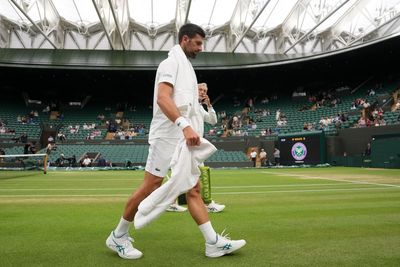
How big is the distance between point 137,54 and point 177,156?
41.8m

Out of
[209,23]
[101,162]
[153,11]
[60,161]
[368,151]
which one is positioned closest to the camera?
[368,151]

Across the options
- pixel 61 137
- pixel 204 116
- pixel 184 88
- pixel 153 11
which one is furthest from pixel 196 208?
pixel 153 11

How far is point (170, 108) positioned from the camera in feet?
10.7

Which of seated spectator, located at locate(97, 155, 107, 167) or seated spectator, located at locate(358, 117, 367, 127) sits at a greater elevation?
seated spectator, located at locate(358, 117, 367, 127)

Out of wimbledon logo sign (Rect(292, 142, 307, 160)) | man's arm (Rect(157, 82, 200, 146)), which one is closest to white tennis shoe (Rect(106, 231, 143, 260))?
man's arm (Rect(157, 82, 200, 146))

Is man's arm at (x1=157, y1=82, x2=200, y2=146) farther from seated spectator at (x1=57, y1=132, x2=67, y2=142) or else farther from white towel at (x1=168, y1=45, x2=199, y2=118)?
seated spectator at (x1=57, y1=132, x2=67, y2=142)

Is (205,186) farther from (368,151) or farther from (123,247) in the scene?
(368,151)

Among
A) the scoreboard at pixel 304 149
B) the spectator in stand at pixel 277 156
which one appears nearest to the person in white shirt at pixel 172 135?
the scoreboard at pixel 304 149

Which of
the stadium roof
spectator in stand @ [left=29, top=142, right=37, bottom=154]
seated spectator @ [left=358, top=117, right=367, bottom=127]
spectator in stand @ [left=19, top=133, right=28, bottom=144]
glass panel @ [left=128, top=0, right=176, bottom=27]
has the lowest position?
spectator in stand @ [left=29, top=142, right=37, bottom=154]

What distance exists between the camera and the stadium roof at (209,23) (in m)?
32.1

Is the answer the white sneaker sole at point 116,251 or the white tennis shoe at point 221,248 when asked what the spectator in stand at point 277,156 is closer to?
the white tennis shoe at point 221,248

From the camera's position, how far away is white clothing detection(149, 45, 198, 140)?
3.45 meters

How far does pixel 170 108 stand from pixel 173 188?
0.74 metres

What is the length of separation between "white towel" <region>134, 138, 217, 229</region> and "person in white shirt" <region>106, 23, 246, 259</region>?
17 centimetres
